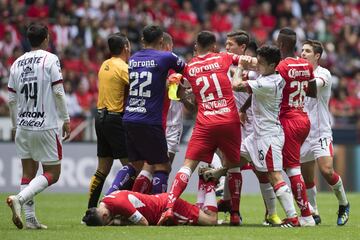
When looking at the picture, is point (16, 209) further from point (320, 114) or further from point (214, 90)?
point (320, 114)

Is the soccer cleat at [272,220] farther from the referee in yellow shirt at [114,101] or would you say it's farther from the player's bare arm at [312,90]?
the referee in yellow shirt at [114,101]

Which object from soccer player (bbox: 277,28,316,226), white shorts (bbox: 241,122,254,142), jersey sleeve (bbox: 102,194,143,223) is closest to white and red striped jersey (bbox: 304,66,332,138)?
soccer player (bbox: 277,28,316,226)

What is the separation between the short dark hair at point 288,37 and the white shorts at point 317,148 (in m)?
1.46

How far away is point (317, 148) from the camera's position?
1366 centimetres

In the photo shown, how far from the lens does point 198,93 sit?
42.0ft

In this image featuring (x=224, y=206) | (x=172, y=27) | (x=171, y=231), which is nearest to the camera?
(x=171, y=231)

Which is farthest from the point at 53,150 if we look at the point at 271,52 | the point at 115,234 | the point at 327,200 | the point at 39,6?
the point at 39,6

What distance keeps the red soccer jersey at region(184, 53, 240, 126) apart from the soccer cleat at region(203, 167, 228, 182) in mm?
725

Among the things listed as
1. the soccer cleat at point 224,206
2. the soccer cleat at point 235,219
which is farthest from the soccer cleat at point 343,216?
the soccer cleat at point 224,206

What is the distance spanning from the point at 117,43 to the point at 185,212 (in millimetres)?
2658

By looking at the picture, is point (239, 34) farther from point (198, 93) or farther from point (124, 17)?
point (124, 17)

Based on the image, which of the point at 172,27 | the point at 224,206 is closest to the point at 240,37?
the point at 224,206

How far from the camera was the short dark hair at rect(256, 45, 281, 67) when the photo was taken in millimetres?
12422

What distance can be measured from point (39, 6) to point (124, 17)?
2544mm
